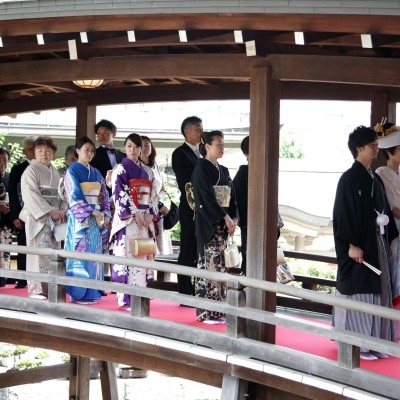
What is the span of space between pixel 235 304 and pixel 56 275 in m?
1.83

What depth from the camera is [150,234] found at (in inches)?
317

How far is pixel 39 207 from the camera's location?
802 cm

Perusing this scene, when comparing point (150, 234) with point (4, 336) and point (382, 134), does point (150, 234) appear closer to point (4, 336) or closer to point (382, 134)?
point (4, 336)

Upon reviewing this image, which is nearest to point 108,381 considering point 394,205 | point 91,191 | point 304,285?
point 304,285

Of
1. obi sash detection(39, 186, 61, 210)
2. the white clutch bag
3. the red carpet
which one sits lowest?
the red carpet

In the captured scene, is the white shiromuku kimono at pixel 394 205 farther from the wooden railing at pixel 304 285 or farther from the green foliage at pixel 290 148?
the green foliage at pixel 290 148

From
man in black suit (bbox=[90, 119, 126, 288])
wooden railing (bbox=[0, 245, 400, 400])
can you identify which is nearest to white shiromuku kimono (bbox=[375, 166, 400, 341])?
wooden railing (bbox=[0, 245, 400, 400])

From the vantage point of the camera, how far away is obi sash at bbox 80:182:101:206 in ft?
25.6

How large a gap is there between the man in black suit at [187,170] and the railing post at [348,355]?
276 centimetres

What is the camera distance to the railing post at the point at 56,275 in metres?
7.14

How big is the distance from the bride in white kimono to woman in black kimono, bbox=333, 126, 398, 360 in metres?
3.05

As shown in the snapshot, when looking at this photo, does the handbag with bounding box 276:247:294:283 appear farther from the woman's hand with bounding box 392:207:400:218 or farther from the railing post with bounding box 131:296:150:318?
the railing post with bounding box 131:296:150:318

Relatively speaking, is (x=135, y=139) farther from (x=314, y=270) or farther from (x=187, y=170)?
(x=314, y=270)

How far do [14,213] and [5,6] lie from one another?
2.79m
